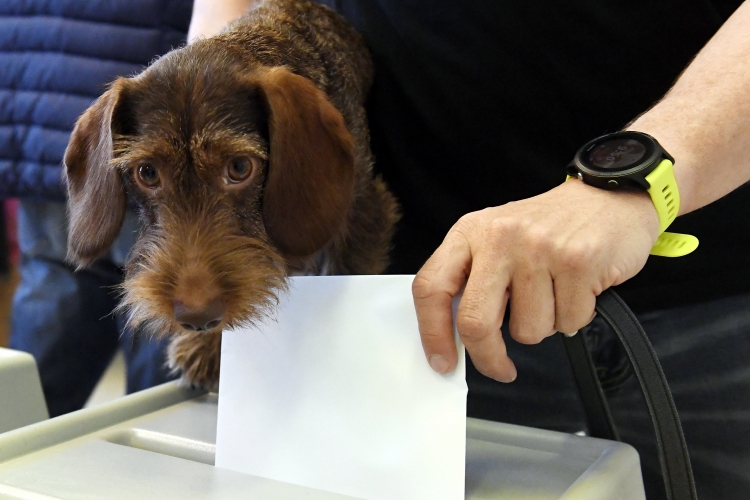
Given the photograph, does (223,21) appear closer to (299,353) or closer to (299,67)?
(299,67)

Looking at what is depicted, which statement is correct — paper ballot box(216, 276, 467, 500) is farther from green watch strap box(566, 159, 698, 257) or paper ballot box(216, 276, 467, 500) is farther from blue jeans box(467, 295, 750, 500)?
blue jeans box(467, 295, 750, 500)

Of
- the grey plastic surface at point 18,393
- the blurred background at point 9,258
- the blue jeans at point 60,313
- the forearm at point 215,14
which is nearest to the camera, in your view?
Result: the grey plastic surface at point 18,393

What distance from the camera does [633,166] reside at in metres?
0.69

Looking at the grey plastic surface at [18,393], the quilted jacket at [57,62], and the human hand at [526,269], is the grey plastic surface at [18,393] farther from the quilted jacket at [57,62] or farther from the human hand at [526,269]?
the human hand at [526,269]

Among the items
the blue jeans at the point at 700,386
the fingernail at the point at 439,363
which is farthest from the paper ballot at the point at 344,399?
the blue jeans at the point at 700,386

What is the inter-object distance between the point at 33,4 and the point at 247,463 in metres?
1.20

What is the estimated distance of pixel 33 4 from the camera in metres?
1.46

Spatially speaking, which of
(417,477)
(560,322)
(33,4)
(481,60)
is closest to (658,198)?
(560,322)

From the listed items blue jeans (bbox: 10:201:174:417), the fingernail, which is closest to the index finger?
the fingernail

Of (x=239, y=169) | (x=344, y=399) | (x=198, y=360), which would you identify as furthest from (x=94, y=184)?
(x=344, y=399)

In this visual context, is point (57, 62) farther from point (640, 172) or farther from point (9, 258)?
point (640, 172)

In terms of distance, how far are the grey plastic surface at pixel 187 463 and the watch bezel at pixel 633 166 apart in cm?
32

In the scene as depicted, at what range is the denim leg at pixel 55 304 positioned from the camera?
1.53m

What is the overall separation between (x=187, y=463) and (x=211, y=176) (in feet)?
1.13
